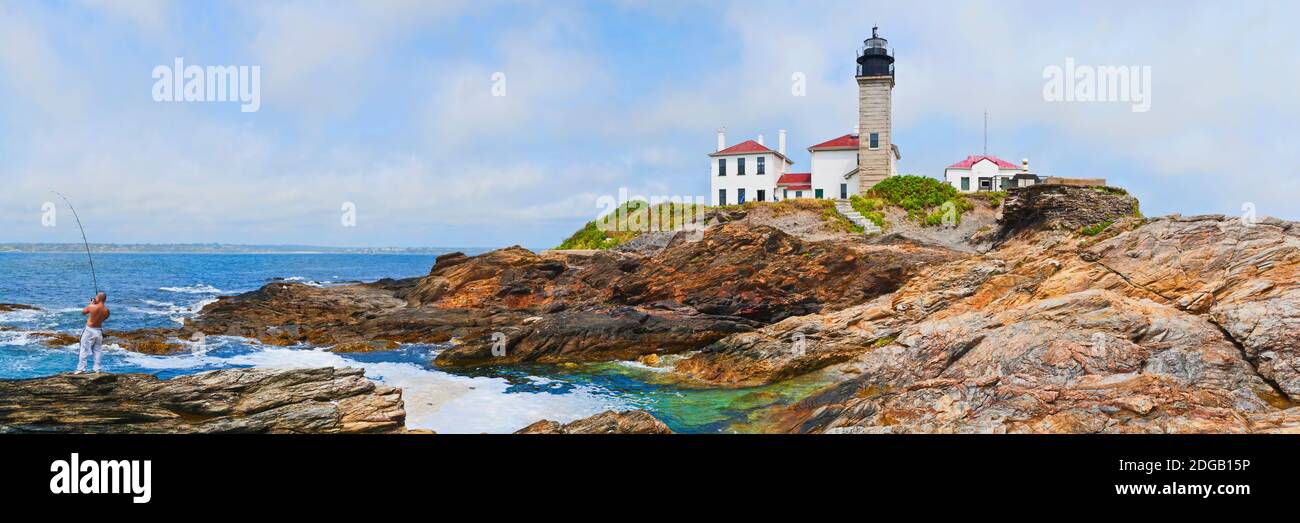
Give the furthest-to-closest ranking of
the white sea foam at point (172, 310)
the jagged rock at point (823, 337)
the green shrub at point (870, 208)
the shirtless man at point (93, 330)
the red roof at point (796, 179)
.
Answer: the red roof at point (796, 179) < the green shrub at point (870, 208) < the white sea foam at point (172, 310) < the jagged rock at point (823, 337) < the shirtless man at point (93, 330)

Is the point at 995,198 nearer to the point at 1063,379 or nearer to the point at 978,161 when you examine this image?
the point at 978,161

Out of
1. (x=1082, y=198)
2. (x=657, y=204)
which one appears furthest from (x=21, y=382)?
(x=657, y=204)

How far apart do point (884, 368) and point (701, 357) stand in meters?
7.21

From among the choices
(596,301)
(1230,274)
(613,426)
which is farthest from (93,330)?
(1230,274)

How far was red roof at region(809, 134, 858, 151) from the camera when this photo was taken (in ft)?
184

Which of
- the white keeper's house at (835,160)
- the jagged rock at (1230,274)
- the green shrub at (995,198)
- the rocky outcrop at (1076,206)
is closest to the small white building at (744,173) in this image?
the white keeper's house at (835,160)

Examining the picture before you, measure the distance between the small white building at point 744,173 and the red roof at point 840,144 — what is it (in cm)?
364

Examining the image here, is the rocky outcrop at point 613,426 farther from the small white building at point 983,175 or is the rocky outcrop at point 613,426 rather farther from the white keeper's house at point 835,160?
the small white building at point 983,175

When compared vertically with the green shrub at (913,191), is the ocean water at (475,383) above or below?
below

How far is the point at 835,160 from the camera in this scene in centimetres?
5659

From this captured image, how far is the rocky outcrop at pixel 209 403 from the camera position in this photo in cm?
1419
